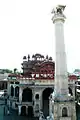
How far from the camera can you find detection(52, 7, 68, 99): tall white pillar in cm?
2127

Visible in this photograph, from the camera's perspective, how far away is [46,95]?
129ft

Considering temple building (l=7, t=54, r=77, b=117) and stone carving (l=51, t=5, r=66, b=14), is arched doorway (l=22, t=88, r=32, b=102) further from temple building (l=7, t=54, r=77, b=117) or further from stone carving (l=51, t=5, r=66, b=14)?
stone carving (l=51, t=5, r=66, b=14)

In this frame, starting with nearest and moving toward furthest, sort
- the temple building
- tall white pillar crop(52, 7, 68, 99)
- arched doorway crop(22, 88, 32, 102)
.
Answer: tall white pillar crop(52, 7, 68, 99), the temple building, arched doorway crop(22, 88, 32, 102)

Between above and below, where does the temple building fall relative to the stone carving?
below

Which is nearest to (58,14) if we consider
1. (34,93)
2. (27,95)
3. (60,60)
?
(60,60)

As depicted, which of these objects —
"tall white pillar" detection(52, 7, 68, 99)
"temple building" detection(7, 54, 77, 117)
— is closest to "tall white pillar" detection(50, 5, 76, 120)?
"tall white pillar" detection(52, 7, 68, 99)

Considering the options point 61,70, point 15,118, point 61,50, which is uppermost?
point 61,50

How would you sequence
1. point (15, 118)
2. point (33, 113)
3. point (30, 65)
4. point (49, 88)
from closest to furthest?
point (15, 118) → point (33, 113) → point (49, 88) → point (30, 65)

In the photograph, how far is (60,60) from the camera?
70.1 ft

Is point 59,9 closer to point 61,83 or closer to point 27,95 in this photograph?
point 61,83

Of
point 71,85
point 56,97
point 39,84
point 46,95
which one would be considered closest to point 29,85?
point 39,84

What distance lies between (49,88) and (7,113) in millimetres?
9017

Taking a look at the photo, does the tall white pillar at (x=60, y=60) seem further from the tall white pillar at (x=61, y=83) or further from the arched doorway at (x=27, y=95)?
the arched doorway at (x=27, y=95)

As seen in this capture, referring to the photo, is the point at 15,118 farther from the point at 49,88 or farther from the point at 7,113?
the point at 49,88
